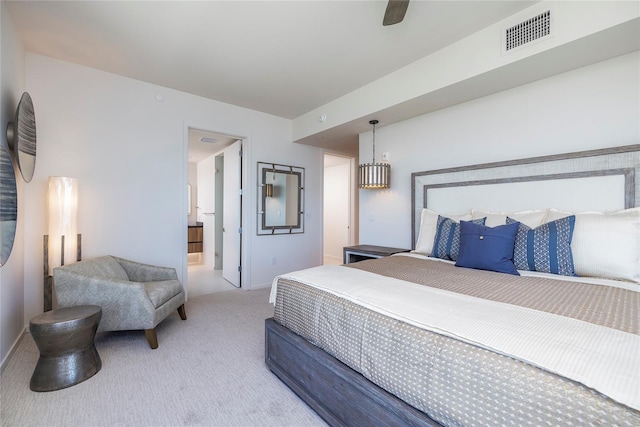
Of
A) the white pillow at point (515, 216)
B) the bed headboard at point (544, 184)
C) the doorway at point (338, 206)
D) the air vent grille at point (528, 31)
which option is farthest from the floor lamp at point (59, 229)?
the doorway at point (338, 206)

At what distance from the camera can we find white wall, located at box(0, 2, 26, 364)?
2043 mm

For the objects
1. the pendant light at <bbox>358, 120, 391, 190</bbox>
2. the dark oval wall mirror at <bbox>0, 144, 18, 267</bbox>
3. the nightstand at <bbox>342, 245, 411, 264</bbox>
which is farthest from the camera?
the pendant light at <bbox>358, 120, 391, 190</bbox>

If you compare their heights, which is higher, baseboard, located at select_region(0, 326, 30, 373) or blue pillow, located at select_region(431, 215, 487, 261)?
blue pillow, located at select_region(431, 215, 487, 261)

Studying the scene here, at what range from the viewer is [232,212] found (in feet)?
14.8

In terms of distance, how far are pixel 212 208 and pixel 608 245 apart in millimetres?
5725

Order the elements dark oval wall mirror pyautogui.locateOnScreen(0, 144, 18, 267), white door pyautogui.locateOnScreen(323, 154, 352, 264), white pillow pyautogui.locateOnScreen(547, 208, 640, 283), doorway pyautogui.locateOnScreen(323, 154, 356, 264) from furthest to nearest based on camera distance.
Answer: white door pyautogui.locateOnScreen(323, 154, 352, 264)
doorway pyautogui.locateOnScreen(323, 154, 356, 264)
dark oval wall mirror pyautogui.locateOnScreen(0, 144, 18, 267)
white pillow pyautogui.locateOnScreen(547, 208, 640, 283)

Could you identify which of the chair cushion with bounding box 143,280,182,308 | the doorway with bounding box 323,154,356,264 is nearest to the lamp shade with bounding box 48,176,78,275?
the chair cushion with bounding box 143,280,182,308

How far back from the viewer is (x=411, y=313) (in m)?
1.22

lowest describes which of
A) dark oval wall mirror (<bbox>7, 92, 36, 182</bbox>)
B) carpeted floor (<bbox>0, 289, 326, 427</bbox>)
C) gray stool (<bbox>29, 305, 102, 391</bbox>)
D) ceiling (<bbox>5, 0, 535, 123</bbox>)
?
carpeted floor (<bbox>0, 289, 326, 427</bbox>)

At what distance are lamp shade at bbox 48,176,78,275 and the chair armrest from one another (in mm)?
409

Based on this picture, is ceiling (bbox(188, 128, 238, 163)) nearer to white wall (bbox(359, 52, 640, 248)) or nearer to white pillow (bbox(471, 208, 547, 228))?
white wall (bbox(359, 52, 640, 248))

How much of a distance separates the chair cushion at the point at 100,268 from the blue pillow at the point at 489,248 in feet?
10.2

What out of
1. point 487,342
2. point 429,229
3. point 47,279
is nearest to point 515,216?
point 429,229

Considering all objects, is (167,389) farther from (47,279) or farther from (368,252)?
(368,252)
